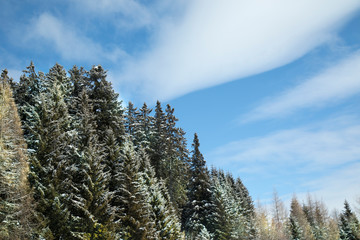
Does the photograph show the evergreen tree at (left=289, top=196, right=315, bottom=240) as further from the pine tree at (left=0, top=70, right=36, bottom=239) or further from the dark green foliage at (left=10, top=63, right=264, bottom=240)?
the pine tree at (left=0, top=70, right=36, bottom=239)

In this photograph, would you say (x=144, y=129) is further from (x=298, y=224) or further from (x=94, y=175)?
(x=298, y=224)

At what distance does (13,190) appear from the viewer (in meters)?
19.5

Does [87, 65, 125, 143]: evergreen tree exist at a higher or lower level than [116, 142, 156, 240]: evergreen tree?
higher

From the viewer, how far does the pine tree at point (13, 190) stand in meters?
18.6

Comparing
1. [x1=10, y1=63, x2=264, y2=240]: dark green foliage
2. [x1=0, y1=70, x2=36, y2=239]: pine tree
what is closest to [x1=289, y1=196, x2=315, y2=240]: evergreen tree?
[x1=10, y1=63, x2=264, y2=240]: dark green foliage

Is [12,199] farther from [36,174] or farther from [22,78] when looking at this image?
[22,78]

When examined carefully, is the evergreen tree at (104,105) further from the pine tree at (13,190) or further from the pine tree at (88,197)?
the pine tree at (13,190)

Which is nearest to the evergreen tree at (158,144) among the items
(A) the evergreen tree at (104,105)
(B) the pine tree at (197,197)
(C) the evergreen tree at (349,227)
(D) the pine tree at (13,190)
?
(B) the pine tree at (197,197)

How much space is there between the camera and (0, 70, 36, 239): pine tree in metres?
18.6

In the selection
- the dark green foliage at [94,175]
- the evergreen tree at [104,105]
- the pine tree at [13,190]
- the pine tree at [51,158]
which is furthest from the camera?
the evergreen tree at [104,105]

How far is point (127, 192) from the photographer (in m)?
Answer: 26.9

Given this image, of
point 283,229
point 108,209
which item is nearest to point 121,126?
point 108,209

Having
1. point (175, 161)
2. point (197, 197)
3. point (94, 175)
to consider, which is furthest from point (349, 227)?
point (94, 175)

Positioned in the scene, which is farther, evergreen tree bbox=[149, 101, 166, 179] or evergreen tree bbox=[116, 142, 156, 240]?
evergreen tree bbox=[149, 101, 166, 179]
